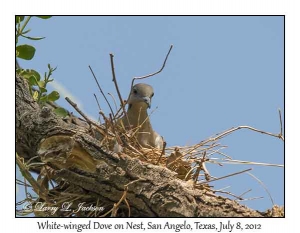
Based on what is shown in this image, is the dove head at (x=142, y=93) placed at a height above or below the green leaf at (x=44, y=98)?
above

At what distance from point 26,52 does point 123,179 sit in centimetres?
163

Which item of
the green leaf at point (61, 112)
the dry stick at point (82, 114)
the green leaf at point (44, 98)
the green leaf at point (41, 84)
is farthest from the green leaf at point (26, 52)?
the dry stick at point (82, 114)

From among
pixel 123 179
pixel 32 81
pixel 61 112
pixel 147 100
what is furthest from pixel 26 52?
pixel 123 179

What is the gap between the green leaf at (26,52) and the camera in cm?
645

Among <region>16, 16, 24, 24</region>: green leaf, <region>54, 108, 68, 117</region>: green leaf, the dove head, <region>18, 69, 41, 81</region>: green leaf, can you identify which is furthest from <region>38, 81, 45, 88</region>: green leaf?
the dove head

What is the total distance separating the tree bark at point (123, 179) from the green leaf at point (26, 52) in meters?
1.03

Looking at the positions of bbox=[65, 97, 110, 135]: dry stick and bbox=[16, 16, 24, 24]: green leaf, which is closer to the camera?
bbox=[65, 97, 110, 135]: dry stick

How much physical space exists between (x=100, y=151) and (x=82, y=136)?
0.17m

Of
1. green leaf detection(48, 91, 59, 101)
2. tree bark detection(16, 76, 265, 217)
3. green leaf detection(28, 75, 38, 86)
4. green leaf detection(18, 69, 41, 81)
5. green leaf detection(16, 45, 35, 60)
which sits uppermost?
green leaf detection(16, 45, 35, 60)

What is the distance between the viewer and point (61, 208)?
18.8 feet

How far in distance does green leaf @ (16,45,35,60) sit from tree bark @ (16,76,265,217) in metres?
1.03

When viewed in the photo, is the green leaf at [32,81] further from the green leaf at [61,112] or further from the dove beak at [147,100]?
the dove beak at [147,100]

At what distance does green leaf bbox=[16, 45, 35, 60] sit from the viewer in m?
6.45

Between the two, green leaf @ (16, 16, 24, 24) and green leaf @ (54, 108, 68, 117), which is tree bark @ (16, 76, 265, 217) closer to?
green leaf @ (16, 16, 24, 24)
